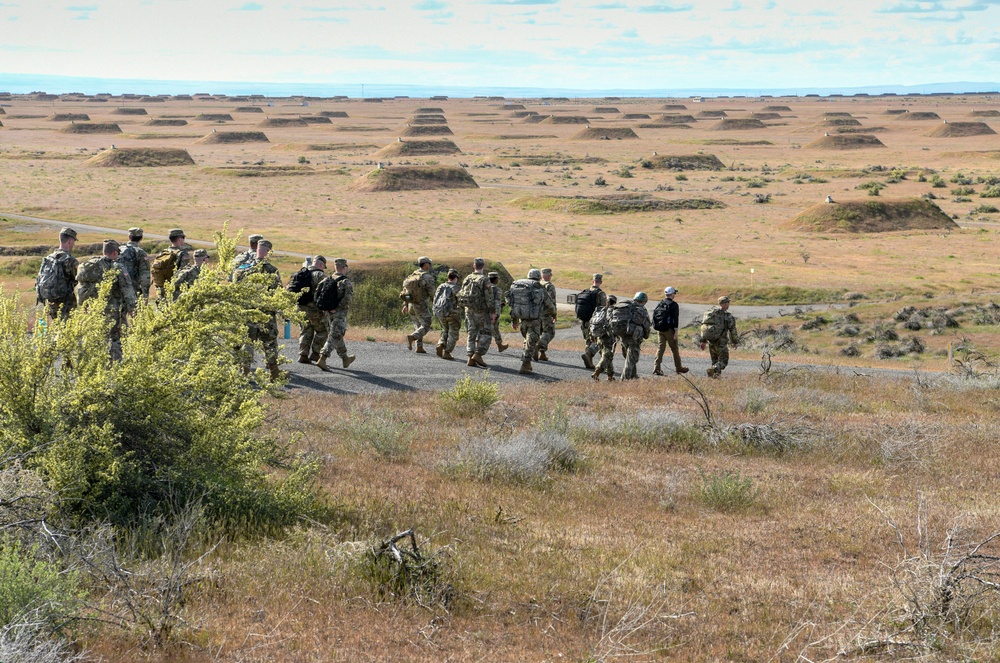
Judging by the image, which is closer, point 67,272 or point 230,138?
point 67,272

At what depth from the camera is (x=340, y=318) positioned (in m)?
15.9

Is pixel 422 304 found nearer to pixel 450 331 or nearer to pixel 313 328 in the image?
pixel 450 331

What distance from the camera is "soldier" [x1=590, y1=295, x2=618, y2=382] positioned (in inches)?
647

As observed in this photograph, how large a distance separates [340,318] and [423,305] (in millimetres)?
2648

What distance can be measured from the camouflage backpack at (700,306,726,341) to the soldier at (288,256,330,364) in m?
6.42

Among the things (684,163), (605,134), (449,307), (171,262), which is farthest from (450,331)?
(605,134)

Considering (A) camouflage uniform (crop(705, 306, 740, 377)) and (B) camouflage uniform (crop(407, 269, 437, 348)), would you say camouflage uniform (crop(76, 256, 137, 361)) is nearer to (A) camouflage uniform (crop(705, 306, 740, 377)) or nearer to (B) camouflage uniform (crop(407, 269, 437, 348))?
(B) camouflage uniform (crop(407, 269, 437, 348))

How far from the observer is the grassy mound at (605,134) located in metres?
134

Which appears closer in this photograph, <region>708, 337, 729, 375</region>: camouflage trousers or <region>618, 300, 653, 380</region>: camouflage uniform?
<region>618, 300, 653, 380</region>: camouflage uniform

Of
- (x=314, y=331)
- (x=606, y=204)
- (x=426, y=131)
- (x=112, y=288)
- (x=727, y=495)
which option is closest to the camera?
(x=727, y=495)

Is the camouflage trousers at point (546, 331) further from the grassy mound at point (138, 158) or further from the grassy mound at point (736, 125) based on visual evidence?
the grassy mound at point (736, 125)

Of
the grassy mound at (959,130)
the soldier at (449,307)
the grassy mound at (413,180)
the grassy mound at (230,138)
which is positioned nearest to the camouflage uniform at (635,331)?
the soldier at (449,307)

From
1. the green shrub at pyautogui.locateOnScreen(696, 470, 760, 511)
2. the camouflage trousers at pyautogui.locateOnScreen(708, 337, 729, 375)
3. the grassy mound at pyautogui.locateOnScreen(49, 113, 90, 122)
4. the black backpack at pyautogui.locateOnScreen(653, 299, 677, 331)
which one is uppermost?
the grassy mound at pyautogui.locateOnScreen(49, 113, 90, 122)

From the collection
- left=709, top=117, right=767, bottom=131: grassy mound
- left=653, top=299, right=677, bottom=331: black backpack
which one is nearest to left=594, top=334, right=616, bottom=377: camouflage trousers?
left=653, top=299, right=677, bottom=331: black backpack
